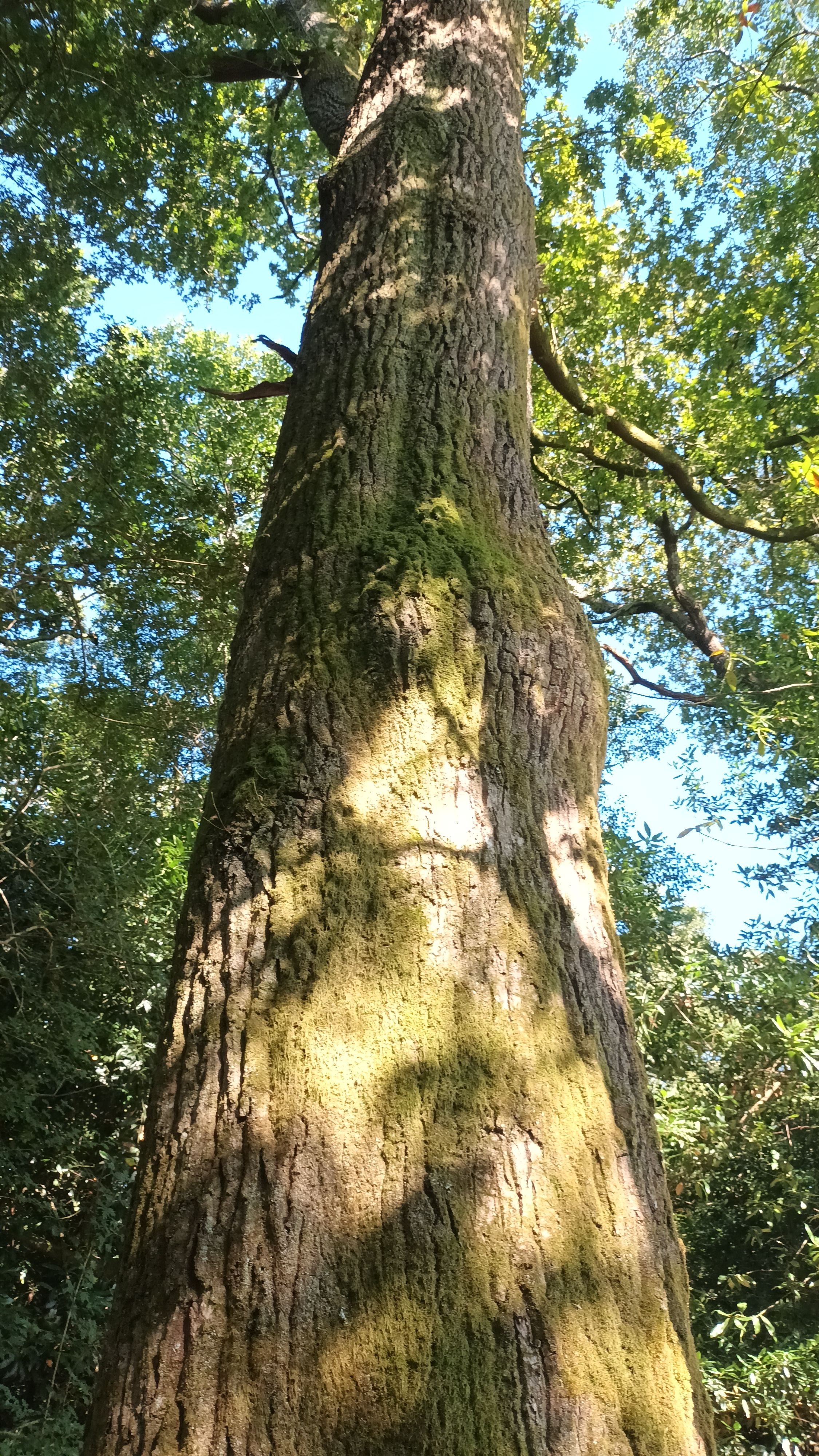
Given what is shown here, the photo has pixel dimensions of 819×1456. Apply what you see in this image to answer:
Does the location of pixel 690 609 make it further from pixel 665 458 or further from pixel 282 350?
pixel 282 350

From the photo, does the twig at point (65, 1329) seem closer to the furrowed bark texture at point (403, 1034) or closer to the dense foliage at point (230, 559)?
the dense foliage at point (230, 559)

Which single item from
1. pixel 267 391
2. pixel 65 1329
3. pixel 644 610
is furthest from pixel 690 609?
pixel 65 1329

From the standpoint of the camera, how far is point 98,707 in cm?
538

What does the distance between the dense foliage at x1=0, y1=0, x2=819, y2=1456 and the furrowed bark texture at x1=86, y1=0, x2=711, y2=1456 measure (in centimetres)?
304

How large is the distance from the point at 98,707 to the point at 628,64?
10.2m

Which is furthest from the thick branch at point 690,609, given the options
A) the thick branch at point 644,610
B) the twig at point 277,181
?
the twig at point 277,181

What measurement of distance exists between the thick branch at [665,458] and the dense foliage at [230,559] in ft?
0.20

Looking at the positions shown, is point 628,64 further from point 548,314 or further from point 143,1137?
point 143,1137

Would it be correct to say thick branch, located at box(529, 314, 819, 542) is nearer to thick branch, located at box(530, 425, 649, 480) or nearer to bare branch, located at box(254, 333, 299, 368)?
thick branch, located at box(530, 425, 649, 480)

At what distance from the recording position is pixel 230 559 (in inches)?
200

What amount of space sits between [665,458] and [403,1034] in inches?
266

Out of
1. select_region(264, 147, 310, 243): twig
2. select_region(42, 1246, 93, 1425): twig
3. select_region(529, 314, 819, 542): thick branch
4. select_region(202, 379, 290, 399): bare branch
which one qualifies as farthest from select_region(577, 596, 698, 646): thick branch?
select_region(42, 1246, 93, 1425): twig

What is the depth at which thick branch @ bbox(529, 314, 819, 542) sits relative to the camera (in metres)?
6.72

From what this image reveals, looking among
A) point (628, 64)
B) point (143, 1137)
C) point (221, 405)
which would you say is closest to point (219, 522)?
point (143, 1137)
